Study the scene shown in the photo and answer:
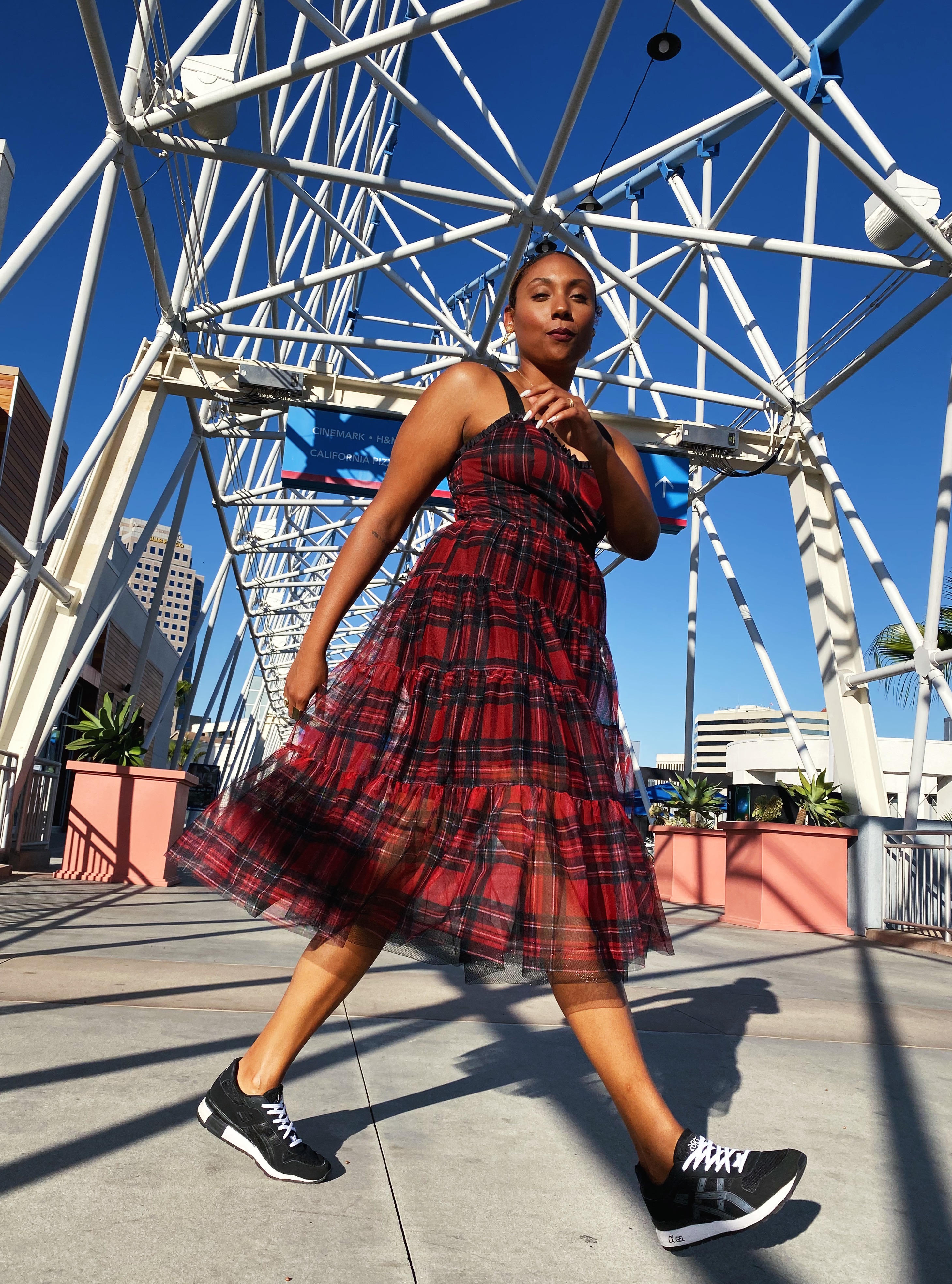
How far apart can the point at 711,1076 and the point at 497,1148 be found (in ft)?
2.76

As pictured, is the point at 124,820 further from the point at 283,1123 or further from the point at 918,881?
the point at 283,1123

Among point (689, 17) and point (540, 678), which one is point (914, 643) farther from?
point (540, 678)

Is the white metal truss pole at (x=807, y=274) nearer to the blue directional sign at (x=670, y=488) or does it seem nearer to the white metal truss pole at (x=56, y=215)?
the blue directional sign at (x=670, y=488)

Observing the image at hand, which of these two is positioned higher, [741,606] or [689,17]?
[689,17]

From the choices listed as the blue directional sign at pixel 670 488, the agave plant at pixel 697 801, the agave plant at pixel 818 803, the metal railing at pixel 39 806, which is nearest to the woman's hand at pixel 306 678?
the metal railing at pixel 39 806

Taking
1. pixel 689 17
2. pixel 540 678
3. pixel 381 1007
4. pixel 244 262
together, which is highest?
pixel 244 262

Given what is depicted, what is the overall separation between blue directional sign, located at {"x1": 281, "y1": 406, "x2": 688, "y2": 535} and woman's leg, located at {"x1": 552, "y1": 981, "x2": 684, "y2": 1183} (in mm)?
10237

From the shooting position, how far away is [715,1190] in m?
1.34

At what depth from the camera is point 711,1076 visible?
231 cm

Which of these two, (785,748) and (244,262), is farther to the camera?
(785,748)

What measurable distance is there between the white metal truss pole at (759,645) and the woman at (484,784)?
29.4 feet

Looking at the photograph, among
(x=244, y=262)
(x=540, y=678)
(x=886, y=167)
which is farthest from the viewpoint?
(x=244, y=262)

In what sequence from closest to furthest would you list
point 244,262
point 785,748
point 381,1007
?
point 381,1007 → point 244,262 → point 785,748

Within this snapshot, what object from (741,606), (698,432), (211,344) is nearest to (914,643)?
(741,606)
